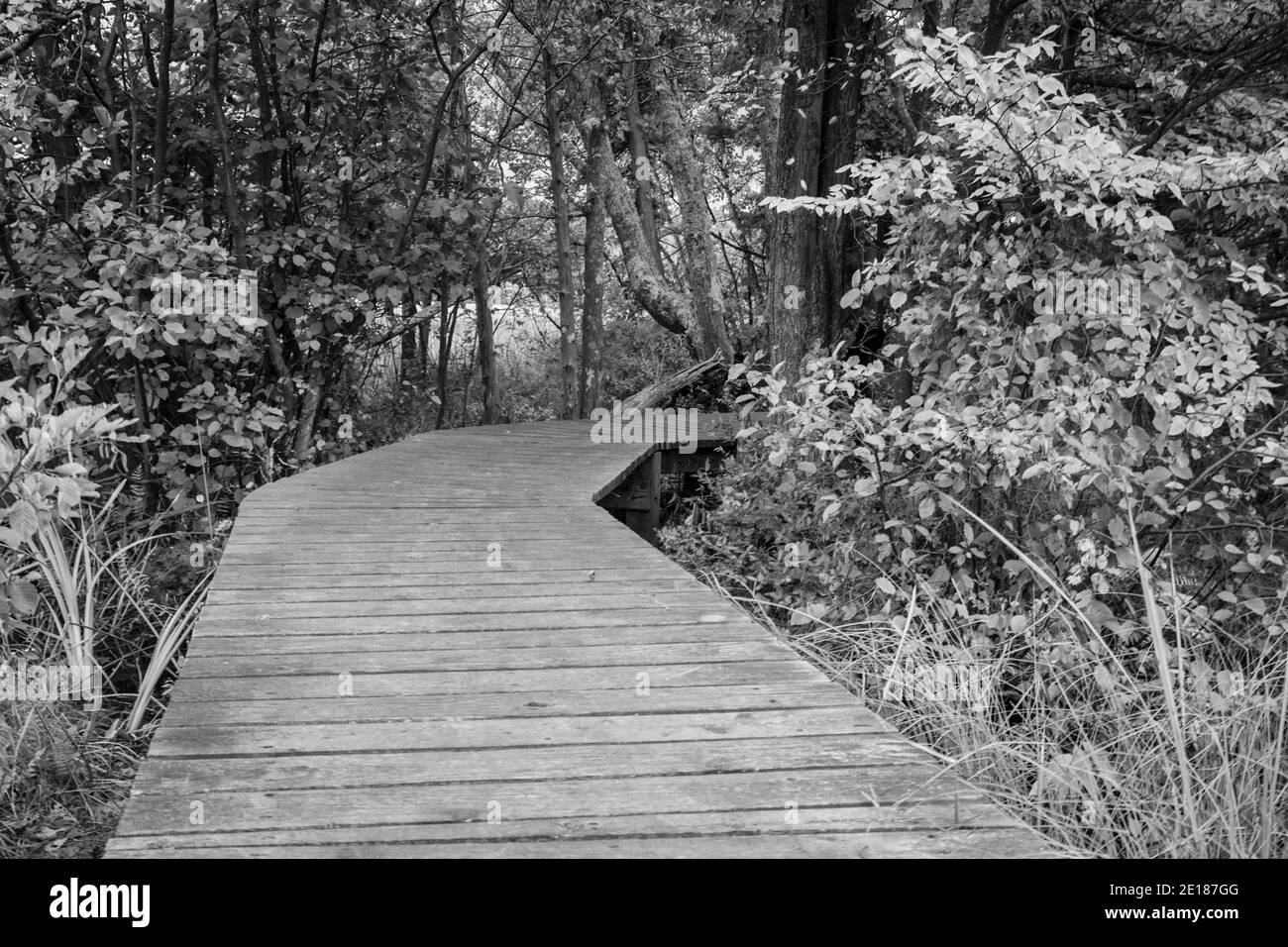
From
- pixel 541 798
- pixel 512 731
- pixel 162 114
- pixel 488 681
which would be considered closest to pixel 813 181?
pixel 162 114

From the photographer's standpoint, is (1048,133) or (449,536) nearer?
(1048,133)

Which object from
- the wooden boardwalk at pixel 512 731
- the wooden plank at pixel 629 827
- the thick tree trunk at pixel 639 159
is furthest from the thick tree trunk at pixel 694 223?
the wooden plank at pixel 629 827

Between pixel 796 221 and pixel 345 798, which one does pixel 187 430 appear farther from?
pixel 345 798

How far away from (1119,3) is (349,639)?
19.3 ft

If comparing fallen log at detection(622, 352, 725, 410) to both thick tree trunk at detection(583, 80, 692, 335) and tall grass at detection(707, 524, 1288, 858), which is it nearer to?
thick tree trunk at detection(583, 80, 692, 335)

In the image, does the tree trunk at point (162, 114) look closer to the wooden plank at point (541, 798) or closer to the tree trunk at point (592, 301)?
the tree trunk at point (592, 301)

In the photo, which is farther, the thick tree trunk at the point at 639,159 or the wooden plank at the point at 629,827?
the thick tree trunk at the point at 639,159

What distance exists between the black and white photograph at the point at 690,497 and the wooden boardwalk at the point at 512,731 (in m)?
0.02

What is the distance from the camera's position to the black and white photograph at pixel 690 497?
2430 millimetres

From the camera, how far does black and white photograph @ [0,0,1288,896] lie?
243cm

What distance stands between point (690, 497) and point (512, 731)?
321 inches

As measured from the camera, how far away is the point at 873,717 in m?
2.81

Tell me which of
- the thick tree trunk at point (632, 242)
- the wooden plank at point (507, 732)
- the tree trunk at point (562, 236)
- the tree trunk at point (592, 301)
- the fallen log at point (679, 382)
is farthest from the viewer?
the tree trunk at point (592, 301)
